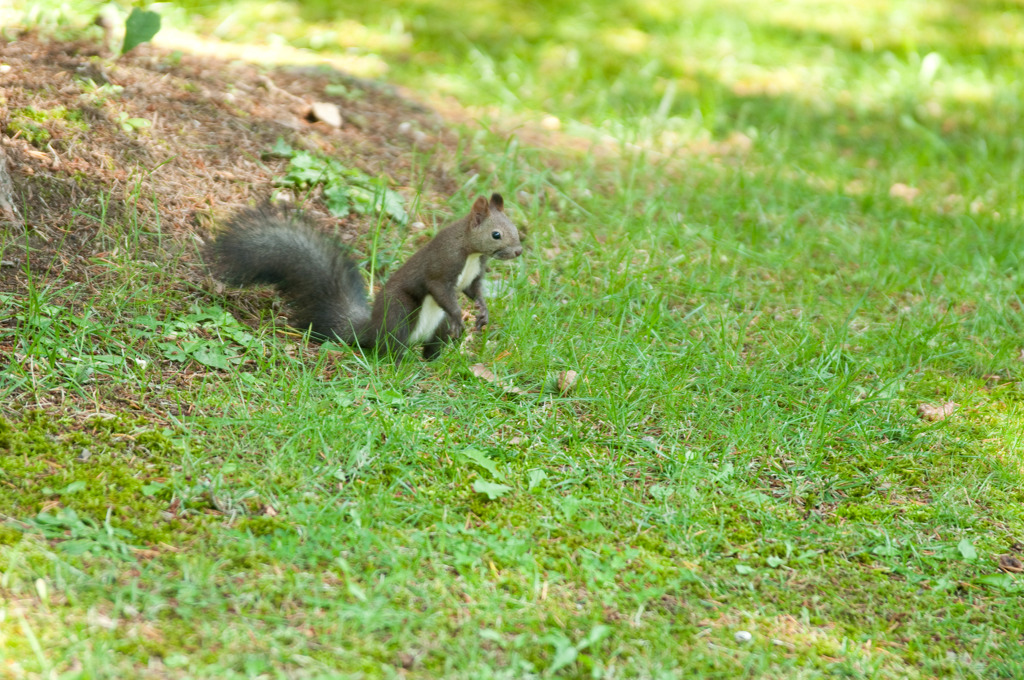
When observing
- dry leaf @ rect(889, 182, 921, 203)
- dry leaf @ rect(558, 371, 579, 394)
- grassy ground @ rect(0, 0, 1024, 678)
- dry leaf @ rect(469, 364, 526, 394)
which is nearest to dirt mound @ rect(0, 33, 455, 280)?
grassy ground @ rect(0, 0, 1024, 678)

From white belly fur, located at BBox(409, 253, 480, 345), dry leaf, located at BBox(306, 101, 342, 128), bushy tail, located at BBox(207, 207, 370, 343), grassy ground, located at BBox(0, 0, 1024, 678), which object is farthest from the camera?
dry leaf, located at BBox(306, 101, 342, 128)

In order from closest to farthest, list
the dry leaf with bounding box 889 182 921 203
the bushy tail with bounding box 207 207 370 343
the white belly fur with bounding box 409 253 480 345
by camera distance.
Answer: the bushy tail with bounding box 207 207 370 343
the white belly fur with bounding box 409 253 480 345
the dry leaf with bounding box 889 182 921 203

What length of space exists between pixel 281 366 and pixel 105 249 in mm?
791

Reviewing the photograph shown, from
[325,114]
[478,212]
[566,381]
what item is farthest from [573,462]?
[325,114]

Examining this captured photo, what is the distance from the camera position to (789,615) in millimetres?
2412

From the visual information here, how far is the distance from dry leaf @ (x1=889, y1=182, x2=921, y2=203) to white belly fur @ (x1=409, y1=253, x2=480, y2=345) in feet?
9.76

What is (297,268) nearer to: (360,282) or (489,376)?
(360,282)

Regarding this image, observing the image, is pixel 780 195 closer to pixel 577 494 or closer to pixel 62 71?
pixel 577 494

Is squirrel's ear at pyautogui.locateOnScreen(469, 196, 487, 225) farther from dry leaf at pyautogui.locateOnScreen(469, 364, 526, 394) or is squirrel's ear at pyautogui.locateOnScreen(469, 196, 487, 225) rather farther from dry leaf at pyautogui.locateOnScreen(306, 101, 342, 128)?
dry leaf at pyautogui.locateOnScreen(306, 101, 342, 128)

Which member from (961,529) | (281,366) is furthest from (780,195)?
(281,366)

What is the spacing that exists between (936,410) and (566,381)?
1353mm

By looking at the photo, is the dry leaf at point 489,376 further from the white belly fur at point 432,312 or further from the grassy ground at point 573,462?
the white belly fur at point 432,312

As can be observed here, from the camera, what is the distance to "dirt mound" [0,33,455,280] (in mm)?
3316

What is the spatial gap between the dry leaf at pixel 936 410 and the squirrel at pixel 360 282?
1556mm
